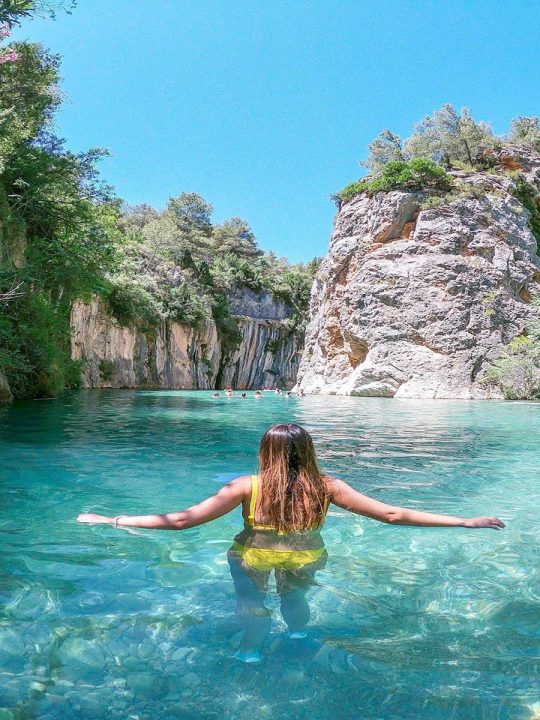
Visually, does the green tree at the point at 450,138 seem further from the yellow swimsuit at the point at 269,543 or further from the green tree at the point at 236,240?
the yellow swimsuit at the point at 269,543

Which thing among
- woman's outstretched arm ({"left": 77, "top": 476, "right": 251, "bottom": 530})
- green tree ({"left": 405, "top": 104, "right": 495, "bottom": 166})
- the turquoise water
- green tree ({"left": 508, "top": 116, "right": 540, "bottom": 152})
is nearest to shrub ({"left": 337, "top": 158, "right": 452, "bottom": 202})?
green tree ({"left": 405, "top": 104, "right": 495, "bottom": 166})

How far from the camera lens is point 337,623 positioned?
9.44ft

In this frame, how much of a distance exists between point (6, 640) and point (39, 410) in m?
13.3

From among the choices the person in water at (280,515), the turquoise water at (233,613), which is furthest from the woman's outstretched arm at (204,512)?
the turquoise water at (233,613)

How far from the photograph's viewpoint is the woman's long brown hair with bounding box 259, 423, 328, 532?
284cm

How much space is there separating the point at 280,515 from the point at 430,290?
101ft

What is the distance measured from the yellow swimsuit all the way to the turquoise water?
0.69ft

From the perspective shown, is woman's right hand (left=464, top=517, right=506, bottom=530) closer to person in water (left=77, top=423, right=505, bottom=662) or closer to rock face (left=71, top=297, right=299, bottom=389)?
person in water (left=77, top=423, right=505, bottom=662)

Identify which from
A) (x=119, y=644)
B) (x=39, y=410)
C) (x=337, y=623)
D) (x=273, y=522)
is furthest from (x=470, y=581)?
(x=39, y=410)

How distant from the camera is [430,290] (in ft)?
104

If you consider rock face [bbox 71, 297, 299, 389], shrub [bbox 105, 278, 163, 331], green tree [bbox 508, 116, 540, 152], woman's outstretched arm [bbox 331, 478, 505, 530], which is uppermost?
green tree [bbox 508, 116, 540, 152]

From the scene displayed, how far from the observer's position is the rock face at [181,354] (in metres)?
35.9

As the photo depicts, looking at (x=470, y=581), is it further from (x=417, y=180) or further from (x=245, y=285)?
(x=245, y=285)

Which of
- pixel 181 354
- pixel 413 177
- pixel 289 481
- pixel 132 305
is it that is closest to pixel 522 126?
pixel 413 177
